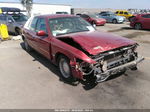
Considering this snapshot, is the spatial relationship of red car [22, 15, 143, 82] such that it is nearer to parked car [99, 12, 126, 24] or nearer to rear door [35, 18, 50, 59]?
rear door [35, 18, 50, 59]

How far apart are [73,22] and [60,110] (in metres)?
3.05

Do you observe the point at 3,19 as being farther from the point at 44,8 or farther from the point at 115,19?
the point at 44,8

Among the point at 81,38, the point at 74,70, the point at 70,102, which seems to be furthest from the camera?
the point at 81,38

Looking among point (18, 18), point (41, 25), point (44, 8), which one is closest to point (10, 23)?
point (18, 18)

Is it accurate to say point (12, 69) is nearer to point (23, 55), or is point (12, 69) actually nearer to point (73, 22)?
point (23, 55)

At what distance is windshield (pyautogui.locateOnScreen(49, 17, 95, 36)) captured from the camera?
15.0 ft

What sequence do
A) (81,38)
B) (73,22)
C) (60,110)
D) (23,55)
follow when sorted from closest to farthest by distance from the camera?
(60,110), (81,38), (73,22), (23,55)

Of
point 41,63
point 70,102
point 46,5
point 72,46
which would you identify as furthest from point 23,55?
point 46,5

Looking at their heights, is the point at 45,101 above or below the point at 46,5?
below

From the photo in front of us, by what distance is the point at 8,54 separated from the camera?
694cm

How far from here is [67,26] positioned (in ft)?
15.9

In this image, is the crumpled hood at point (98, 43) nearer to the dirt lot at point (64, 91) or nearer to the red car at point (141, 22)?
the dirt lot at point (64, 91)

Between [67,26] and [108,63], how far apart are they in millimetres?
1992

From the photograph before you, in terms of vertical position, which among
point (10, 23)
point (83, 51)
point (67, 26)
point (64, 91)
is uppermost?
point (10, 23)
